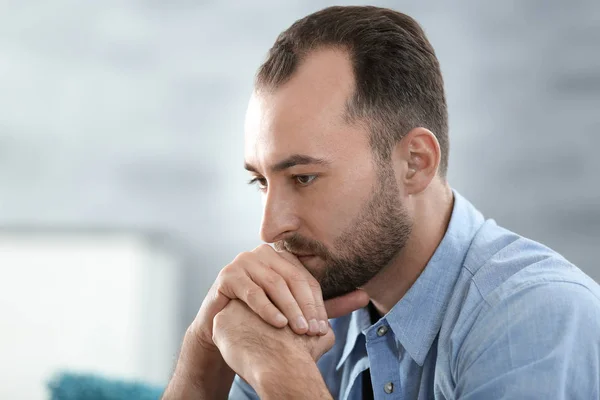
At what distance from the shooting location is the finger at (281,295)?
1.39 meters

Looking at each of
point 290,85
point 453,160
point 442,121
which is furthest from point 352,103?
point 453,160

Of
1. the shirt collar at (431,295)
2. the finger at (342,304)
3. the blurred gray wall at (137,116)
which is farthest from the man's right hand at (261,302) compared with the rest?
the blurred gray wall at (137,116)

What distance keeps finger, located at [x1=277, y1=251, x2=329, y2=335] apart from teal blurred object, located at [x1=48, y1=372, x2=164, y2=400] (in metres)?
0.60

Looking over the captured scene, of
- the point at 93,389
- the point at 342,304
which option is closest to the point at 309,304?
the point at 342,304

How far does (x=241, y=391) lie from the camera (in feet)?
5.68

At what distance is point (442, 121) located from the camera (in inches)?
66.1

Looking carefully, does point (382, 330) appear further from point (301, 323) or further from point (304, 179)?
point (304, 179)

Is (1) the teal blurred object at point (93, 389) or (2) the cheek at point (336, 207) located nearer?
(2) the cheek at point (336, 207)

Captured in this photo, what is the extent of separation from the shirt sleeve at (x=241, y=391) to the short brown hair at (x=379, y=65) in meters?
0.62

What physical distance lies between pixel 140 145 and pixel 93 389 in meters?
1.97

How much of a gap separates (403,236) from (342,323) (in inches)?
12.5

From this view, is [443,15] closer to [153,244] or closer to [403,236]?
[153,244]

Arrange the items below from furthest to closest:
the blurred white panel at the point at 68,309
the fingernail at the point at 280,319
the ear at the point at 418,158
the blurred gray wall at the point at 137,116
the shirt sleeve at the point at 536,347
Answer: the blurred gray wall at the point at 137,116 < the blurred white panel at the point at 68,309 < the ear at the point at 418,158 < the fingernail at the point at 280,319 < the shirt sleeve at the point at 536,347

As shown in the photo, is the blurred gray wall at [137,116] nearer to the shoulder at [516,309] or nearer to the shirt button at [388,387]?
the shirt button at [388,387]
